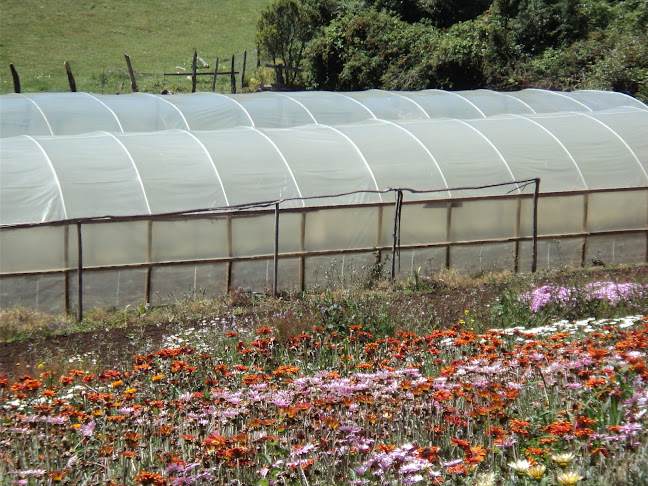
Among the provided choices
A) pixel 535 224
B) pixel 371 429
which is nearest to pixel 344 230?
pixel 535 224

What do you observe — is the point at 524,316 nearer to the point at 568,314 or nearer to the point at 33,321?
the point at 568,314

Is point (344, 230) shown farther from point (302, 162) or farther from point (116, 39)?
point (116, 39)

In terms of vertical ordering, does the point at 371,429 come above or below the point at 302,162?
below

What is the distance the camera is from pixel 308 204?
14352 millimetres

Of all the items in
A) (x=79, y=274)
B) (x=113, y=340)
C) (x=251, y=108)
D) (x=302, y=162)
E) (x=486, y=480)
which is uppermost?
(x=251, y=108)

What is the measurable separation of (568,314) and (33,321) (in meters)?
7.02

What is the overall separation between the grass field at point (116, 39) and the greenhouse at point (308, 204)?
2279cm

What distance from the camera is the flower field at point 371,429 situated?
3.92m

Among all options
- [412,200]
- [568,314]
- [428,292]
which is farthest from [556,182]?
[568,314]

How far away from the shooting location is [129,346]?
380 inches

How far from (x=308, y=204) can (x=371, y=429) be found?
975cm

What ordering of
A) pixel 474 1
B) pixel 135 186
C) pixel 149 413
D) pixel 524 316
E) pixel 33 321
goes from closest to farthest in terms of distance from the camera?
pixel 149 413 → pixel 524 316 → pixel 33 321 → pixel 135 186 → pixel 474 1

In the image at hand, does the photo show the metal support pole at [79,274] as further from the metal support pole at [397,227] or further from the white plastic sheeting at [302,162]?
the metal support pole at [397,227]

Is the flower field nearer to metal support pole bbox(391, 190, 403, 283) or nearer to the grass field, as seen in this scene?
metal support pole bbox(391, 190, 403, 283)
